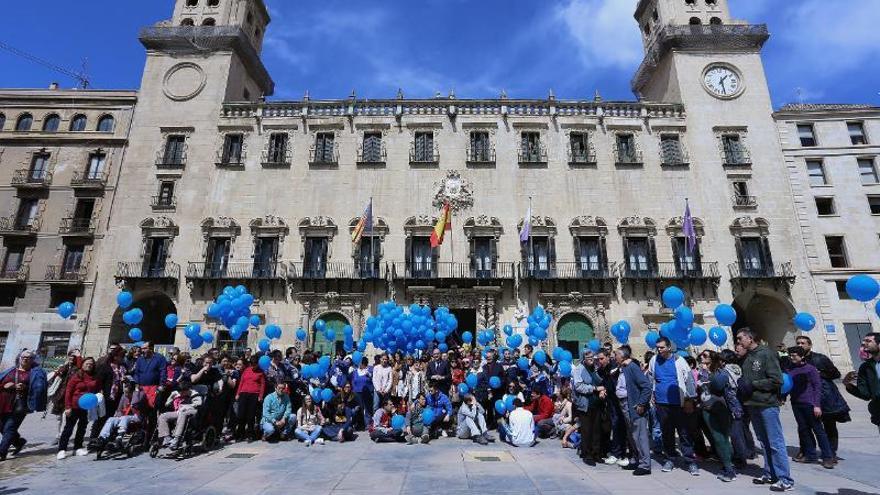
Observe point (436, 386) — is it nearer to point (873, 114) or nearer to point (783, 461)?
point (783, 461)

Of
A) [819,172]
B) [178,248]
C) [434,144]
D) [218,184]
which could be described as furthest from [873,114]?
[178,248]

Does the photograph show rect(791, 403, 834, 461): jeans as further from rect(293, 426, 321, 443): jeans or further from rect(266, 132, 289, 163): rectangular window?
rect(266, 132, 289, 163): rectangular window

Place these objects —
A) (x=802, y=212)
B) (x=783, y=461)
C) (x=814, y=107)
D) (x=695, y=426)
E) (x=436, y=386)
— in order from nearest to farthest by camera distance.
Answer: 1. (x=783, y=461)
2. (x=695, y=426)
3. (x=436, y=386)
4. (x=802, y=212)
5. (x=814, y=107)

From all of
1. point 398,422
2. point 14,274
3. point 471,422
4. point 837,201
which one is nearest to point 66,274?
point 14,274

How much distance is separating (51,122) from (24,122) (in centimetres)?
160

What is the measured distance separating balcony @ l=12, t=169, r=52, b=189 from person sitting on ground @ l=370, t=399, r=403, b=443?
28.6 metres

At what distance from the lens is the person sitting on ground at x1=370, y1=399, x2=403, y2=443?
33.6 feet

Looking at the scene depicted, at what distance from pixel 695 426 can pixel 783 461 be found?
5.83 ft

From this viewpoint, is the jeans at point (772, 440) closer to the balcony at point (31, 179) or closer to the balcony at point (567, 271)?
the balcony at point (567, 271)

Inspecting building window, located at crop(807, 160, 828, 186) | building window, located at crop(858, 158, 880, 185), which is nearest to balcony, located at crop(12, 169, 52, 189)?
building window, located at crop(807, 160, 828, 186)

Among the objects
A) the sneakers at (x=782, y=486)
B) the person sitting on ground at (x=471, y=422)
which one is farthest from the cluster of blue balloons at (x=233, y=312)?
the sneakers at (x=782, y=486)

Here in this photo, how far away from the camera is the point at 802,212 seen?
1001 inches

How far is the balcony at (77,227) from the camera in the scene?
85.8 ft

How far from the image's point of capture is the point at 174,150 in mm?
26906
